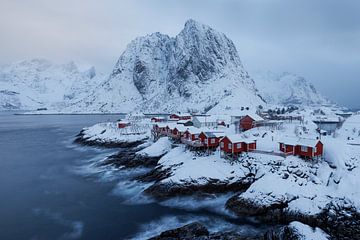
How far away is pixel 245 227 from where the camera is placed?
91.4ft

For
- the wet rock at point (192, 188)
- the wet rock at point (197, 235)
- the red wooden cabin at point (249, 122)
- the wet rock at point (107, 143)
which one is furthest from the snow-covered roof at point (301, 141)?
the wet rock at point (107, 143)

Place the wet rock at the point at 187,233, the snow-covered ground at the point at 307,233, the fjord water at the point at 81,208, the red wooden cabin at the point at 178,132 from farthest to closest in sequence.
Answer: the red wooden cabin at the point at 178,132 < the fjord water at the point at 81,208 < the wet rock at the point at 187,233 < the snow-covered ground at the point at 307,233

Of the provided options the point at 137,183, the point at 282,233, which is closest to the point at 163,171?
the point at 137,183

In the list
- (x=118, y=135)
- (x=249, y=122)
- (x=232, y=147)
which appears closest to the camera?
A: (x=232, y=147)

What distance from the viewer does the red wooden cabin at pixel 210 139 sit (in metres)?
47.8

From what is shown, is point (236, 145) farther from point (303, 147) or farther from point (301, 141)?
point (303, 147)

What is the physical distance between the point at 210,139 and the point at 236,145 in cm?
620

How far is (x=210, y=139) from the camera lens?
4788 centimetres

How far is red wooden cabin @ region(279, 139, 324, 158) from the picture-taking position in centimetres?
3825

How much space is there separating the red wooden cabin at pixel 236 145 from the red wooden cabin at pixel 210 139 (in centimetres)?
391

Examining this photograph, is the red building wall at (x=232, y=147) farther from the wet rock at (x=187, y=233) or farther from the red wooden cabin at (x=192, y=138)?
the wet rock at (x=187, y=233)

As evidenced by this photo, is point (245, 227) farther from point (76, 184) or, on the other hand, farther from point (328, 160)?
point (76, 184)

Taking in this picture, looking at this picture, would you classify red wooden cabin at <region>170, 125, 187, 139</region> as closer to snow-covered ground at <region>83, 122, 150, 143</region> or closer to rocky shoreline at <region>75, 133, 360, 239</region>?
rocky shoreline at <region>75, 133, 360, 239</region>

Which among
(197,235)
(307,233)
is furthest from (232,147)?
(197,235)
